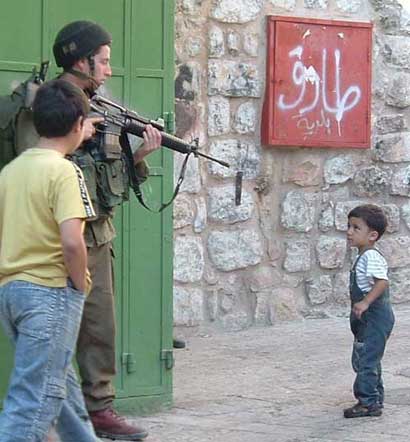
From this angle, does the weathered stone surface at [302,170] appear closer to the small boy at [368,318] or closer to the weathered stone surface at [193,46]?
the weathered stone surface at [193,46]

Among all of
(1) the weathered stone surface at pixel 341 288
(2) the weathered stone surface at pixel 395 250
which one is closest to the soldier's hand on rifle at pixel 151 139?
(1) the weathered stone surface at pixel 341 288

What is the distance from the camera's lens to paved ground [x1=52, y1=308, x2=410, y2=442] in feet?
19.5

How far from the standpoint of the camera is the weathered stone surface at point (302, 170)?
8.63m

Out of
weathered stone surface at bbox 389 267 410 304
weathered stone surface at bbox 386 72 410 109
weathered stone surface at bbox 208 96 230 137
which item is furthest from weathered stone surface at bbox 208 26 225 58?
weathered stone surface at bbox 389 267 410 304

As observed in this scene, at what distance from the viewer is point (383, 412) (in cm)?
636

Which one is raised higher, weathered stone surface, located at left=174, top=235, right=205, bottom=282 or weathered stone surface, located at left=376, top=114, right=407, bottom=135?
weathered stone surface, located at left=376, top=114, right=407, bottom=135

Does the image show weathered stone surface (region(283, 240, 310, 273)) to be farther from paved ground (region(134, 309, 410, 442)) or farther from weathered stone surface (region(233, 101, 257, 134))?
weathered stone surface (region(233, 101, 257, 134))

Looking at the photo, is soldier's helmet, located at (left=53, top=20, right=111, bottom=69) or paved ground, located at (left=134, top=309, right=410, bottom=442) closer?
soldier's helmet, located at (left=53, top=20, right=111, bottom=69)

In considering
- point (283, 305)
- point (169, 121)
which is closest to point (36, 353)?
point (169, 121)

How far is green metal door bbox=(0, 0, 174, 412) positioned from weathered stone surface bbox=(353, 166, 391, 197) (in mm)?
2982

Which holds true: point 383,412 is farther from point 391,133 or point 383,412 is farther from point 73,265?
point 391,133

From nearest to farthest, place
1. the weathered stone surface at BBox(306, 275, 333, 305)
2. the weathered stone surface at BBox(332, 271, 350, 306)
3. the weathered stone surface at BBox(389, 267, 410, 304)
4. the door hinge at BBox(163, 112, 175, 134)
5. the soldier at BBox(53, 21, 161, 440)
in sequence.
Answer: the soldier at BBox(53, 21, 161, 440) < the door hinge at BBox(163, 112, 175, 134) < the weathered stone surface at BBox(306, 275, 333, 305) < the weathered stone surface at BBox(332, 271, 350, 306) < the weathered stone surface at BBox(389, 267, 410, 304)

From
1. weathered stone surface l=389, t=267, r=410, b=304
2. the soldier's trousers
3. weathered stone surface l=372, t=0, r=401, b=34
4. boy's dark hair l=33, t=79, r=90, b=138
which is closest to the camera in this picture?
boy's dark hair l=33, t=79, r=90, b=138

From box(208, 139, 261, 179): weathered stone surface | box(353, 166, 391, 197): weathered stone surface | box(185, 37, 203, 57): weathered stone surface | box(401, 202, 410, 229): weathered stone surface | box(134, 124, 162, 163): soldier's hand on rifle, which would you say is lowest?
box(401, 202, 410, 229): weathered stone surface
